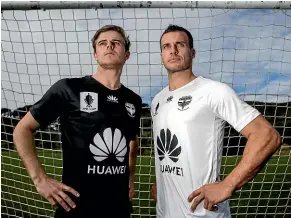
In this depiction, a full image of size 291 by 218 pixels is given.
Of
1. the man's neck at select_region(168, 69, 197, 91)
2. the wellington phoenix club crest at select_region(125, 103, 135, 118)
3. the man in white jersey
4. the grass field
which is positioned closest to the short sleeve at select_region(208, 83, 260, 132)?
the man in white jersey

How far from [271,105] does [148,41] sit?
1.64 m

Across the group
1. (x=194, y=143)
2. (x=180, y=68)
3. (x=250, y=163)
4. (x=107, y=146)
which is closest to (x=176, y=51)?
(x=180, y=68)

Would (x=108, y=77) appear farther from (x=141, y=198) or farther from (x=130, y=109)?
(x=141, y=198)

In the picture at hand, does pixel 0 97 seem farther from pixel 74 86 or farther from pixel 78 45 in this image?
pixel 74 86

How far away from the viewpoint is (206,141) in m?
2.13

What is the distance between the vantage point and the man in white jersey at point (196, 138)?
74.3 inches

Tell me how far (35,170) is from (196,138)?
998 millimetres

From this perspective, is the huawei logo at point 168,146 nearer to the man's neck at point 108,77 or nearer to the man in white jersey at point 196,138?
the man in white jersey at point 196,138

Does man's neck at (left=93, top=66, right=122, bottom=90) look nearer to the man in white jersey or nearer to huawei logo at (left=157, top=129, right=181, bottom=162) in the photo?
the man in white jersey

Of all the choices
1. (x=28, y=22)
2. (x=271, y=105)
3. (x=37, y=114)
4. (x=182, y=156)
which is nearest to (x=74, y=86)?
(x=37, y=114)

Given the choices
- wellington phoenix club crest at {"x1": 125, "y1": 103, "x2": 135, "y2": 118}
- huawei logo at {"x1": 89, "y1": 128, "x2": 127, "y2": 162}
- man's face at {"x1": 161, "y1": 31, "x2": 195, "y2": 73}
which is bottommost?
huawei logo at {"x1": 89, "y1": 128, "x2": 127, "y2": 162}

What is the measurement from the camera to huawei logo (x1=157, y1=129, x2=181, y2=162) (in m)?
2.18

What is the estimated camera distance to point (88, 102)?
230cm

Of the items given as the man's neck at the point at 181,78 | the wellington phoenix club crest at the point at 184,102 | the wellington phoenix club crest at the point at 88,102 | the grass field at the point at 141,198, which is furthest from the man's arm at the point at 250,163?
the grass field at the point at 141,198
